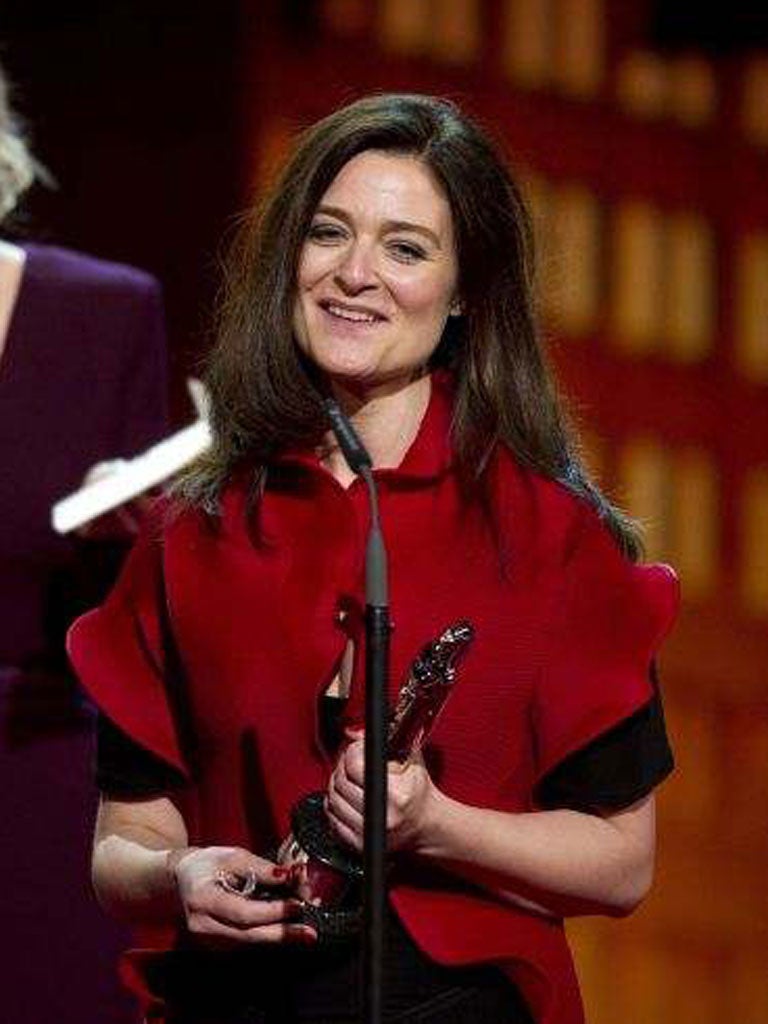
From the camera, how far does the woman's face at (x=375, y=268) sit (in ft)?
6.18

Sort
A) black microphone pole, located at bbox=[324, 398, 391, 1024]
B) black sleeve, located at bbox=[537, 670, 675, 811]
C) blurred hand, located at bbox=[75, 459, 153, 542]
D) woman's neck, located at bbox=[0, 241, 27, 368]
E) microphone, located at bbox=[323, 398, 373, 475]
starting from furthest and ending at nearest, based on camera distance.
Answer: woman's neck, located at bbox=[0, 241, 27, 368] < blurred hand, located at bbox=[75, 459, 153, 542] < black sleeve, located at bbox=[537, 670, 675, 811] < microphone, located at bbox=[323, 398, 373, 475] < black microphone pole, located at bbox=[324, 398, 391, 1024]

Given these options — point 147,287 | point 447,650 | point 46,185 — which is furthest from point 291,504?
point 46,185

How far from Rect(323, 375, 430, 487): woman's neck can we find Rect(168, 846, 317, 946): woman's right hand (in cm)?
35

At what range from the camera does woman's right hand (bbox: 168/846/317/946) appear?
170cm

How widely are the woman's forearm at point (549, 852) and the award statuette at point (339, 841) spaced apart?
0.19 feet

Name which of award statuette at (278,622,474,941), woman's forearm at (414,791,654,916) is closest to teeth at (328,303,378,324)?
award statuette at (278,622,474,941)

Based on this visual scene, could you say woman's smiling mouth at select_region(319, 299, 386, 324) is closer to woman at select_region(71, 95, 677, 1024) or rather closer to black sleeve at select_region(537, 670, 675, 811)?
woman at select_region(71, 95, 677, 1024)

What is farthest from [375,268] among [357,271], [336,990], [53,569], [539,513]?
[53,569]

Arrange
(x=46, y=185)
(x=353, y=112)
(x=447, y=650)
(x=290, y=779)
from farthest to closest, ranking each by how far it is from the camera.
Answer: (x=46, y=185) < (x=353, y=112) < (x=290, y=779) < (x=447, y=650)

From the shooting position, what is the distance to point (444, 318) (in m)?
1.94

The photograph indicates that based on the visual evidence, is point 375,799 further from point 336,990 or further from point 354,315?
point 354,315

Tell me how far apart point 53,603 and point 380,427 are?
2.98 ft

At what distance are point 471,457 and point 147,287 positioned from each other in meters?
1.03

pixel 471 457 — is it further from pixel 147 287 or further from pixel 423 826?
pixel 147 287
